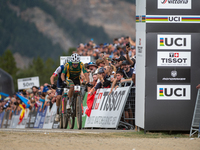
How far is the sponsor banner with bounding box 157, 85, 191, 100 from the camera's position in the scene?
34.2 feet

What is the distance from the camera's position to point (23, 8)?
132000mm

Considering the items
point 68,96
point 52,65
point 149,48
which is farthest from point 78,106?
point 52,65

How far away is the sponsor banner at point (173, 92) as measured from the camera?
410 inches

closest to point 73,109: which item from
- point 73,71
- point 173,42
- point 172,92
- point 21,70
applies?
point 73,71

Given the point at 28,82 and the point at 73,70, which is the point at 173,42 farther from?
the point at 28,82

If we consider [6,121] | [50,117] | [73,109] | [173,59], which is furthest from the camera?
[6,121]

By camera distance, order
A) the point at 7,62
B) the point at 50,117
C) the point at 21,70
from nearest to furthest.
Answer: the point at 50,117 → the point at 7,62 → the point at 21,70

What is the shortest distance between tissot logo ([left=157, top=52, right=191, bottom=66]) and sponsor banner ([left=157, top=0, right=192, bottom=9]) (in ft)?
3.72

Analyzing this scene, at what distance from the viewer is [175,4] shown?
10.5 meters

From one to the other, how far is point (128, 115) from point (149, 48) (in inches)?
122

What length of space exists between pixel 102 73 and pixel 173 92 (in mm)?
4357

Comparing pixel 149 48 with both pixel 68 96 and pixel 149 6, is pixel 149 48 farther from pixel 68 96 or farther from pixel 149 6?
pixel 68 96

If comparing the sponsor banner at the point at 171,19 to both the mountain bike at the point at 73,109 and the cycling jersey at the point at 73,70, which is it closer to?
the cycling jersey at the point at 73,70

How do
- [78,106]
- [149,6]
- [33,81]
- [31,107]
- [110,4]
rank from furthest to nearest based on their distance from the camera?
[110,4] < [33,81] < [31,107] < [78,106] < [149,6]
